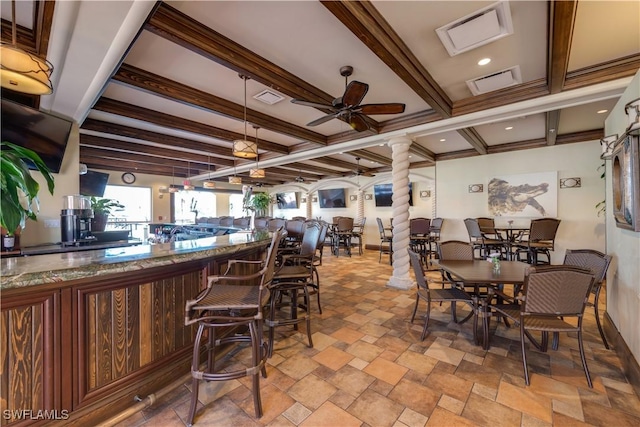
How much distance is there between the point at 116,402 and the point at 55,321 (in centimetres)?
67

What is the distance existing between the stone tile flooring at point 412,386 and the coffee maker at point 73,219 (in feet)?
9.04

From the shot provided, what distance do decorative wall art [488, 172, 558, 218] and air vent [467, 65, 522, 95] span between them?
11.5 ft

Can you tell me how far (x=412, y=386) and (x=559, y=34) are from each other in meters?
3.02

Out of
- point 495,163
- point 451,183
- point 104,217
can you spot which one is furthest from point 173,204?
point 495,163

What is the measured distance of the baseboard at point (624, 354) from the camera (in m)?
1.84

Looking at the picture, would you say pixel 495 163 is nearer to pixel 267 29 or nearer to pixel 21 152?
pixel 267 29

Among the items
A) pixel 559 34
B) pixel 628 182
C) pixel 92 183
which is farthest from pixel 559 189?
pixel 92 183

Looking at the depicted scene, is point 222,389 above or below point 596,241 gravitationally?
below

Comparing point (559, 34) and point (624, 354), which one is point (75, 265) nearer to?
point (559, 34)

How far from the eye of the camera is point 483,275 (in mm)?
2381

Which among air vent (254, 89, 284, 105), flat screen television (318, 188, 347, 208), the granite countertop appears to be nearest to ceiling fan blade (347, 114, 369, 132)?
air vent (254, 89, 284, 105)

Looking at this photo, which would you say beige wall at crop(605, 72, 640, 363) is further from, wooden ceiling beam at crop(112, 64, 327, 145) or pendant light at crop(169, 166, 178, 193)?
pendant light at crop(169, 166, 178, 193)

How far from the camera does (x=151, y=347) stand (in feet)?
5.80

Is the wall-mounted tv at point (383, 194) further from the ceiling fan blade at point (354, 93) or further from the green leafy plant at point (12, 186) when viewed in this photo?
the green leafy plant at point (12, 186)
